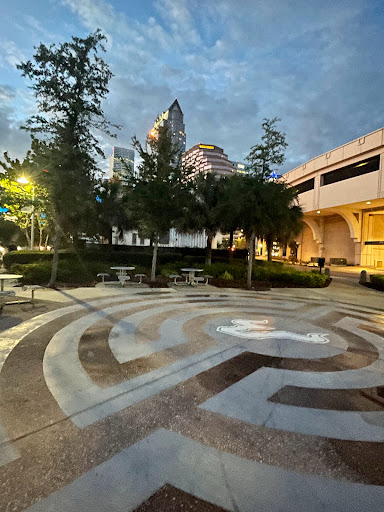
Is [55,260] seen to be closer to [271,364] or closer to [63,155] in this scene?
[63,155]

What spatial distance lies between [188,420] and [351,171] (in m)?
46.8

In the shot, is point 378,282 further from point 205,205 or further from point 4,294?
point 4,294

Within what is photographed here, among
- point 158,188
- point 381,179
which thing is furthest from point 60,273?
point 381,179

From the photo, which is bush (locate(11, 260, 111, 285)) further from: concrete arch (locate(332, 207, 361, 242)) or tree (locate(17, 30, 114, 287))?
concrete arch (locate(332, 207, 361, 242))

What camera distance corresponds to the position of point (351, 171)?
40.3 meters

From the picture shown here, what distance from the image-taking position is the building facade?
36406mm

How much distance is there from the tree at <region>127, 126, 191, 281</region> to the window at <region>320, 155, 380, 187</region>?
33.3m

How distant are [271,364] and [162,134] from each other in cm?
1397

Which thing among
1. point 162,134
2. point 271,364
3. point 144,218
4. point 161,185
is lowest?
point 271,364

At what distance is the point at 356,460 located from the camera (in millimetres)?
→ 2688

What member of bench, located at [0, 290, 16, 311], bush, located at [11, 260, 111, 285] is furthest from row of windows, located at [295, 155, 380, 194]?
bench, located at [0, 290, 16, 311]

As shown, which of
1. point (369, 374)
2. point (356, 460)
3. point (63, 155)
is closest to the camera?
point (356, 460)

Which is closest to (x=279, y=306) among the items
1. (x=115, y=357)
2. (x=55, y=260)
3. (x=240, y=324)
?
(x=240, y=324)

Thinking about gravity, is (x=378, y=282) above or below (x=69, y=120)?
below
